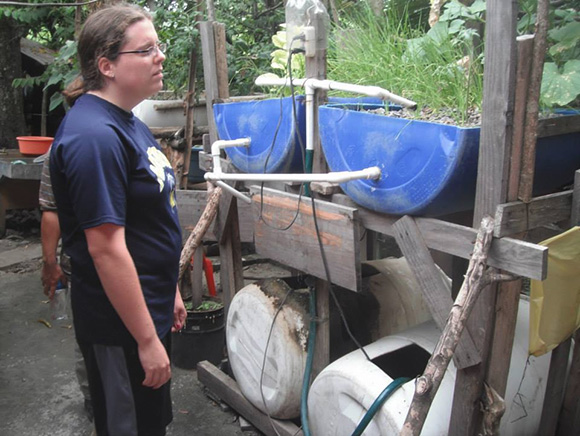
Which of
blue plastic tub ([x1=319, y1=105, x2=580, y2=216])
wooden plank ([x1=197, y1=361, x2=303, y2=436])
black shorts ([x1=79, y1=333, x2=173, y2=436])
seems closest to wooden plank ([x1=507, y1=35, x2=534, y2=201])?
blue plastic tub ([x1=319, y1=105, x2=580, y2=216])

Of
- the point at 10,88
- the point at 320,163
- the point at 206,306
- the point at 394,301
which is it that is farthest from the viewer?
the point at 10,88

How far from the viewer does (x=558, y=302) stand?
214cm

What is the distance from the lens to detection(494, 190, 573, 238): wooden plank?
1915 mm

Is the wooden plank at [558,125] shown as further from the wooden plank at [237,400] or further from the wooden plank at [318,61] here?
the wooden plank at [237,400]

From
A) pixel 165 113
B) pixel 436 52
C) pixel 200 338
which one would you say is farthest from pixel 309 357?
pixel 165 113

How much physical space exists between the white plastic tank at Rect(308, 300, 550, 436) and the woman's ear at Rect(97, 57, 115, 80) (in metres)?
1.54

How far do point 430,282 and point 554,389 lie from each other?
0.89 meters

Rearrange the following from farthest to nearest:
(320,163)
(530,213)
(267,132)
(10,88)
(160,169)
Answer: (10,88) → (267,132) → (320,163) → (530,213) → (160,169)

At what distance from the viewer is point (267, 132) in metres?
2.85

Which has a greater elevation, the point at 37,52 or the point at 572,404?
the point at 37,52

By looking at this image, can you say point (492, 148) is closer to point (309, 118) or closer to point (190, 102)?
point (309, 118)

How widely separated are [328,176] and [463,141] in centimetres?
53

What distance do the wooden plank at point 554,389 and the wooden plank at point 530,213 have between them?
0.65m

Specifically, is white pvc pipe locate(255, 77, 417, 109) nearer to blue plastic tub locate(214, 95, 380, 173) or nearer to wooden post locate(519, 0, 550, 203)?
blue plastic tub locate(214, 95, 380, 173)
